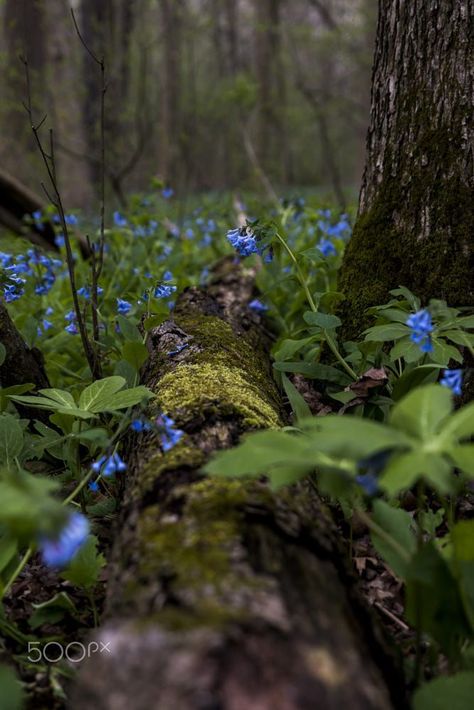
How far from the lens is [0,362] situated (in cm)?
195

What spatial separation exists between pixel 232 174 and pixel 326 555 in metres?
12.7

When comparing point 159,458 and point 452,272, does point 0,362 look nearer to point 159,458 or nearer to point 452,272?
point 159,458

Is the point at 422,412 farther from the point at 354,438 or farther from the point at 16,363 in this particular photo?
the point at 16,363

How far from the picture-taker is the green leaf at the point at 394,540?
3.86 ft

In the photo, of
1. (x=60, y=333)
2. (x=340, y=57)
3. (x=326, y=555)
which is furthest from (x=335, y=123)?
(x=326, y=555)

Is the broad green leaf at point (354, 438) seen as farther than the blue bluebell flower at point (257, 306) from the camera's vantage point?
No

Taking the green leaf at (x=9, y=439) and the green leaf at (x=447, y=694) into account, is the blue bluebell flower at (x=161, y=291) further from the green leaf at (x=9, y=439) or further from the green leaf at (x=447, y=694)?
the green leaf at (x=447, y=694)

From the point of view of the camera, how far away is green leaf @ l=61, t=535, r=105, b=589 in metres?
1.39

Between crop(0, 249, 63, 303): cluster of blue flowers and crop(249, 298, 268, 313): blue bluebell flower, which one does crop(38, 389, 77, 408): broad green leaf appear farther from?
crop(249, 298, 268, 313): blue bluebell flower

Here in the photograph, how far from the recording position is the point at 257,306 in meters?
2.72

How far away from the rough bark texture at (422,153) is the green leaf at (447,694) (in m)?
1.32

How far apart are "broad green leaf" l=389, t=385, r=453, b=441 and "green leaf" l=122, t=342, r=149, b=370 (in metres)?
1.11

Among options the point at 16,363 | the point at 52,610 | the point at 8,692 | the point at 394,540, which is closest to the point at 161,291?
the point at 16,363

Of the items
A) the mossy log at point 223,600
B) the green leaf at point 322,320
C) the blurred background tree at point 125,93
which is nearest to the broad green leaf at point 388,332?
the green leaf at point 322,320
